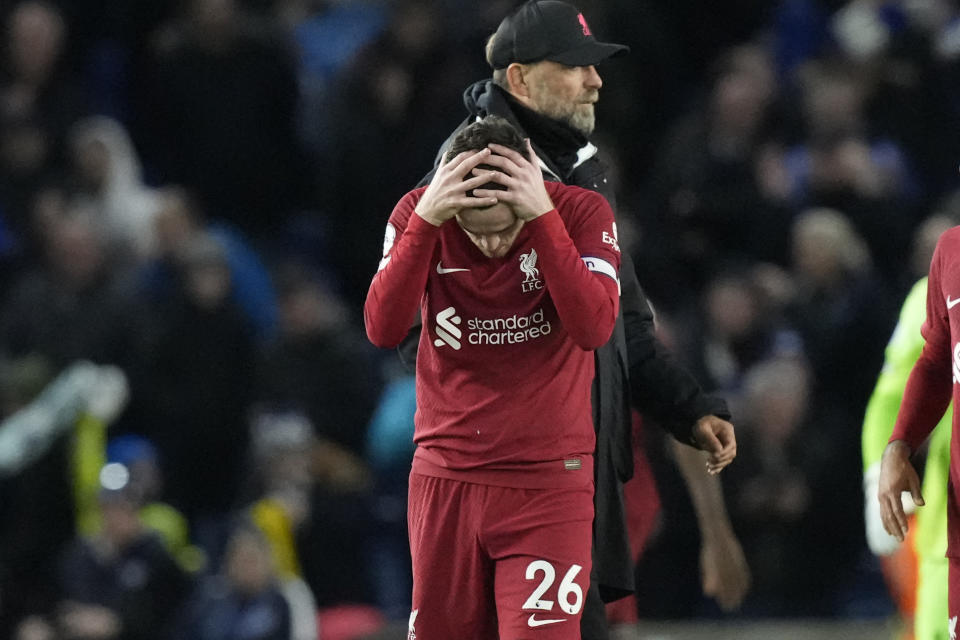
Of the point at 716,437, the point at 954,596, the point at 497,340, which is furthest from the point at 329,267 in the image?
the point at 954,596

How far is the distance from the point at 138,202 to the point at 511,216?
632 centimetres

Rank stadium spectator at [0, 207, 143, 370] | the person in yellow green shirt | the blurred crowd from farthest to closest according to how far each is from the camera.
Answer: stadium spectator at [0, 207, 143, 370], the blurred crowd, the person in yellow green shirt

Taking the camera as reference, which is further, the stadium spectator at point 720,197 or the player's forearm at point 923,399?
the stadium spectator at point 720,197

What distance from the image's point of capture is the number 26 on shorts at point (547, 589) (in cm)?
440

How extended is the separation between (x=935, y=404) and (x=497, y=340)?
1176mm

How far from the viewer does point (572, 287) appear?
431 cm

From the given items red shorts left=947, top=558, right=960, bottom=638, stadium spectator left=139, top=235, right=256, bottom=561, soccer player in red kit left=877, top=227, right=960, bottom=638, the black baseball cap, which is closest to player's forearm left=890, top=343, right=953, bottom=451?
soccer player in red kit left=877, top=227, right=960, bottom=638

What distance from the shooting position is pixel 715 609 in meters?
8.59

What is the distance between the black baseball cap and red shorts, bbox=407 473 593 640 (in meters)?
1.26

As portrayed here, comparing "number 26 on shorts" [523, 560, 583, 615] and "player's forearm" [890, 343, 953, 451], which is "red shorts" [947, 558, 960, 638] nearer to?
"player's forearm" [890, 343, 953, 451]

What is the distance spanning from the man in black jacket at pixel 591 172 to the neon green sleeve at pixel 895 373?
73cm

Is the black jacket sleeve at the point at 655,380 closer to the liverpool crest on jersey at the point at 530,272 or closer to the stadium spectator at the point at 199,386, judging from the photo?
the liverpool crest on jersey at the point at 530,272

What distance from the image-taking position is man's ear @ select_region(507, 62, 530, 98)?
16.7 ft

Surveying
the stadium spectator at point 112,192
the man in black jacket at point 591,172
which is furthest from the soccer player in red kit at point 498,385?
the stadium spectator at point 112,192
